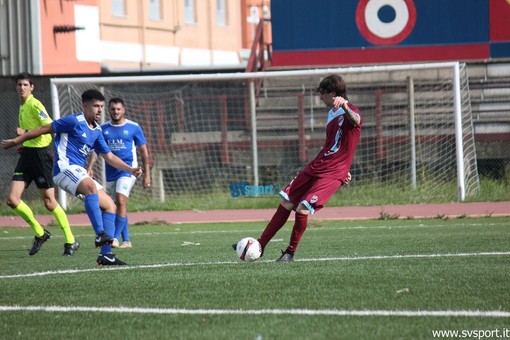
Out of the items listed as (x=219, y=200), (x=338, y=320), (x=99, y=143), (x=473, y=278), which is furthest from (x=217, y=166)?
(x=338, y=320)

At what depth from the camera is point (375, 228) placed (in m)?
15.3

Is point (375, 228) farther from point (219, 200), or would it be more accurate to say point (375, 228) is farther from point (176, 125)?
point (176, 125)

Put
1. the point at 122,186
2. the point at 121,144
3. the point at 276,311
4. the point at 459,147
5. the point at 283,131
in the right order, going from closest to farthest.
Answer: the point at 276,311 → the point at 122,186 → the point at 121,144 → the point at 459,147 → the point at 283,131

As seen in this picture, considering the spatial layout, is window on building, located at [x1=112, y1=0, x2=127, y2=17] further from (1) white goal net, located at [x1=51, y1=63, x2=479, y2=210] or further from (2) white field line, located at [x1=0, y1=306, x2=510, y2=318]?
(2) white field line, located at [x1=0, y1=306, x2=510, y2=318]

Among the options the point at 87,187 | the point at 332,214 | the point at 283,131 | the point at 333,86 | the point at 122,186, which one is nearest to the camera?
the point at 333,86

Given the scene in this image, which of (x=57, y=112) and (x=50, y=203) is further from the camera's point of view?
(x=57, y=112)

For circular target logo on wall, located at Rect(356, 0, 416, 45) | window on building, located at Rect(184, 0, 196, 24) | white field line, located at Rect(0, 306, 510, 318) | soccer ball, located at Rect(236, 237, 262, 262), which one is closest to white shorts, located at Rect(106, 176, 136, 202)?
soccer ball, located at Rect(236, 237, 262, 262)

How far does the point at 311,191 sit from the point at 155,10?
28.9 meters

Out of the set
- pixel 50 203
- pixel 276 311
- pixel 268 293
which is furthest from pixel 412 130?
Result: pixel 276 311

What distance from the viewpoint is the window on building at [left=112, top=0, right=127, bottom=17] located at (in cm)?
3553

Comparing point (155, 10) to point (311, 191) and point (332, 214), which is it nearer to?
point (332, 214)

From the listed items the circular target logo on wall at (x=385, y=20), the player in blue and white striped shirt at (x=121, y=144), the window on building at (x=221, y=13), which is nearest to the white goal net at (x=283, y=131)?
the circular target logo on wall at (x=385, y=20)

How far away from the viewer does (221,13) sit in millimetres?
42125

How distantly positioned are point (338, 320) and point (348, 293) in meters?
1.00
